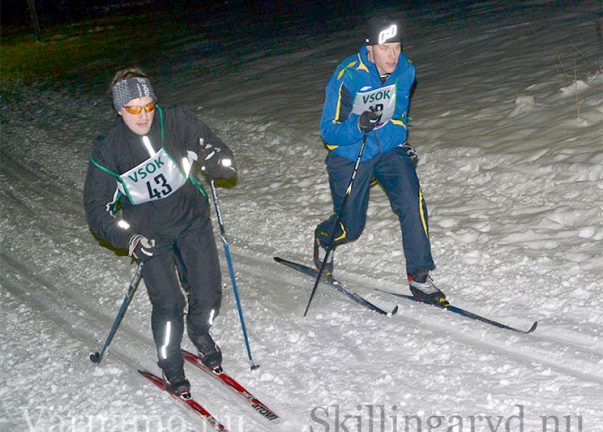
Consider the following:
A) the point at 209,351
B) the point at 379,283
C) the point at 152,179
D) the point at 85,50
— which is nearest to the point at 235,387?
the point at 209,351

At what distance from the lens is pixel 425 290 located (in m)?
5.75

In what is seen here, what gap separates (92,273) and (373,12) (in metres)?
16.6

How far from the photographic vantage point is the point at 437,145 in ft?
30.3

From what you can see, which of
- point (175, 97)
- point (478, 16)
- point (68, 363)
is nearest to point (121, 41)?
point (175, 97)

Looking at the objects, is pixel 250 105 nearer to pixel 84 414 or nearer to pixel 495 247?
pixel 495 247

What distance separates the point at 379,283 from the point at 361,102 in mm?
1606

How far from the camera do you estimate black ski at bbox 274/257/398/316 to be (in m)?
5.85

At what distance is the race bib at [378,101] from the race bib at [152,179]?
148cm

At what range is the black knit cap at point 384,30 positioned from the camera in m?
5.25

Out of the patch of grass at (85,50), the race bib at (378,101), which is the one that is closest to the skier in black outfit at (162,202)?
the race bib at (378,101)

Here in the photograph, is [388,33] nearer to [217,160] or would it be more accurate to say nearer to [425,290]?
[217,160]

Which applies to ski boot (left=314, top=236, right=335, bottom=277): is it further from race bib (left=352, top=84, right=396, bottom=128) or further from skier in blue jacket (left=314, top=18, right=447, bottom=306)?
race bib (left=352, top=84, right=396, bottom=128)

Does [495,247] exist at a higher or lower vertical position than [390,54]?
lower

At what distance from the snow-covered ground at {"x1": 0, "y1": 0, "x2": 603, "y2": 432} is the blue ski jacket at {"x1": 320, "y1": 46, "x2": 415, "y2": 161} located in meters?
1.27
